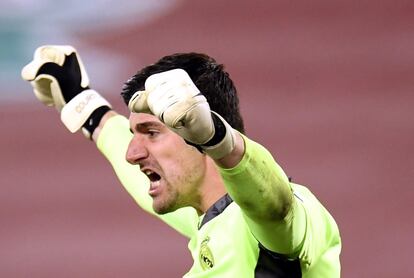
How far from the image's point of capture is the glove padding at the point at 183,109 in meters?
0.97

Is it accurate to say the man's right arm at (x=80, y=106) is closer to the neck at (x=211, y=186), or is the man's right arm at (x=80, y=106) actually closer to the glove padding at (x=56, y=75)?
the glove padding at (x=56, y=75)

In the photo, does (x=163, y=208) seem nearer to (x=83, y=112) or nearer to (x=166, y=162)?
(x=166, y=162)

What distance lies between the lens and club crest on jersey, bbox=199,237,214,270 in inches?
49.0

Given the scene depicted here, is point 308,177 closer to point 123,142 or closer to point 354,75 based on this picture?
point 354,75

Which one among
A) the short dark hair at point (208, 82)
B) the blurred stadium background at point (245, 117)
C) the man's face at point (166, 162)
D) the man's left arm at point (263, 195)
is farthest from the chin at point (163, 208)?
the blurred stadium background at point (245, 117)

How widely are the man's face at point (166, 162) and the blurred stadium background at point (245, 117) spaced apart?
2.41ft

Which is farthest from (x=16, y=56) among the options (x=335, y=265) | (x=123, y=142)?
(x=335, y=265)

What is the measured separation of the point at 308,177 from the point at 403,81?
25cm

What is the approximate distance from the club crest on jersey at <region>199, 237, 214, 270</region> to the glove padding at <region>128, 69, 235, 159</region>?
264mm

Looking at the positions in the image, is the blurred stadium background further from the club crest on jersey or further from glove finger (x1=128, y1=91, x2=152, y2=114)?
glove finger (x1=128, y1=91, x2=152, y2=114)

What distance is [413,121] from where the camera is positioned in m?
2.08

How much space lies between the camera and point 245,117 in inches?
82.5

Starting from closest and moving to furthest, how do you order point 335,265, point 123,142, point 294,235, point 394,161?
point 294,235, point 335,265, point 123,142, point 394,161

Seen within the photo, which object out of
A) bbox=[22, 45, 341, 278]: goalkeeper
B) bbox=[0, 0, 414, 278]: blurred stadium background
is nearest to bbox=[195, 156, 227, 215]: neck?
bbox=[22, 45, 341, 278]: goalkeeper
